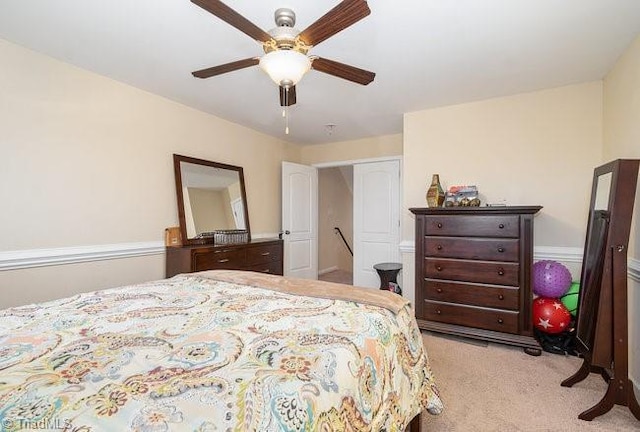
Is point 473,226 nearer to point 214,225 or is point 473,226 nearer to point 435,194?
point 435,194

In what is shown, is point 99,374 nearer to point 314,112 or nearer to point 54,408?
point 54,408

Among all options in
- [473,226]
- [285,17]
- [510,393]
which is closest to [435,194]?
[473,226]

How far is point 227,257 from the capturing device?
3.35m

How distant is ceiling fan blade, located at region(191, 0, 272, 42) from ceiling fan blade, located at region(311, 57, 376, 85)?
12.3 inches

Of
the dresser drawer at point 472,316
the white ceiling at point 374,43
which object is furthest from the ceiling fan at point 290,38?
the dresser drawer at point 472,316

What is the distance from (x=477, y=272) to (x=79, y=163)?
11.6 ft

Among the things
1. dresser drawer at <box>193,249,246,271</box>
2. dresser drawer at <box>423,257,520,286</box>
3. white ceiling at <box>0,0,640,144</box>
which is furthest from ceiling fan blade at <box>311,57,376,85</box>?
dresser drawer at <box>193,249,246,271</box>

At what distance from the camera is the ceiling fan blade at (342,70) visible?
173 cm

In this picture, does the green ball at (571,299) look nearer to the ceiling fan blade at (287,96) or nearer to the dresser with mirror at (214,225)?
the ceiling fan blade at (287,96)

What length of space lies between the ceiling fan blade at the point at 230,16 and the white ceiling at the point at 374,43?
43 centimetres

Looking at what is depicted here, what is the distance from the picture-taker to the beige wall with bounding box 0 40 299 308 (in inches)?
88.2

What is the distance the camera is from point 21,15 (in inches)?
75.5

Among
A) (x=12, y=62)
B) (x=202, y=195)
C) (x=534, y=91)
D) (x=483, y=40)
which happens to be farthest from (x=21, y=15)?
(x=534, y=91)

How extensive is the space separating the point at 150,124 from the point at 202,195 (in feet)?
3.01
